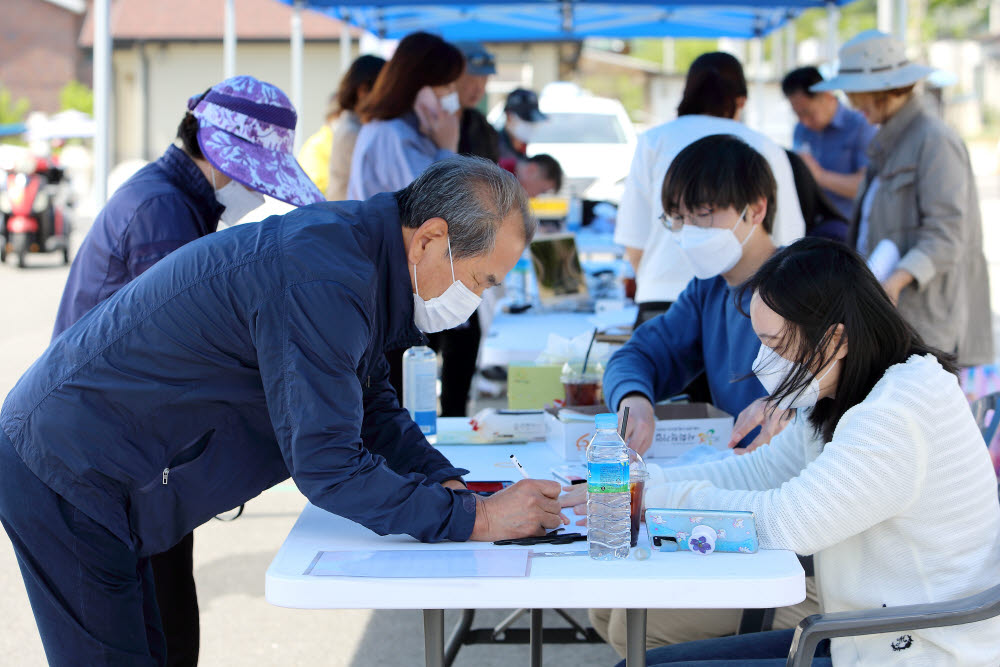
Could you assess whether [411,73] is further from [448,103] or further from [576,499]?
[576,499]

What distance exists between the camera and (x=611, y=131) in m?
11.5

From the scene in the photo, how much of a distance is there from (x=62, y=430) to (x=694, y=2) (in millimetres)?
6036

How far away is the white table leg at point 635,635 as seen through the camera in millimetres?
1668

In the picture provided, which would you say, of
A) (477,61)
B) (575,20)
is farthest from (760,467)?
(575,20)

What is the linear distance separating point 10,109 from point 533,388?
35.0 m

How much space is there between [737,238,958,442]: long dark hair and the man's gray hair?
47 centimetres

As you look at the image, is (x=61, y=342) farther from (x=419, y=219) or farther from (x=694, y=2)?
(x=694, y=2)

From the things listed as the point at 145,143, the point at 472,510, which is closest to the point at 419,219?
the point at 472,510

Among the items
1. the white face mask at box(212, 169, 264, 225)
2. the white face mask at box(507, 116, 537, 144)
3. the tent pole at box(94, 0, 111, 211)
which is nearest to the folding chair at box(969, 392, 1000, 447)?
the white face mask at box(212, 169, 264, 225)

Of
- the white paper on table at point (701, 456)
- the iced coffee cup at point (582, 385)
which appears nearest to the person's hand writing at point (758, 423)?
the white paper on table at point (701, 456)

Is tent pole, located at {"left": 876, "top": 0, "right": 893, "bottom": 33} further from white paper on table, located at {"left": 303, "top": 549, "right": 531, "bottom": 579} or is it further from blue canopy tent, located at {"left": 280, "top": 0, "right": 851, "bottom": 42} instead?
white paper on table, located at {"left": 303, "top": 549, "right": 531, "bottom": 579}

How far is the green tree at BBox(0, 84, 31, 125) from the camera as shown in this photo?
3259 cm

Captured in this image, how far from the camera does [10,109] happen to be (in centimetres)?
3378

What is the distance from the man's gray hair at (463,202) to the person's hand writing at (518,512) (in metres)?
0.40
